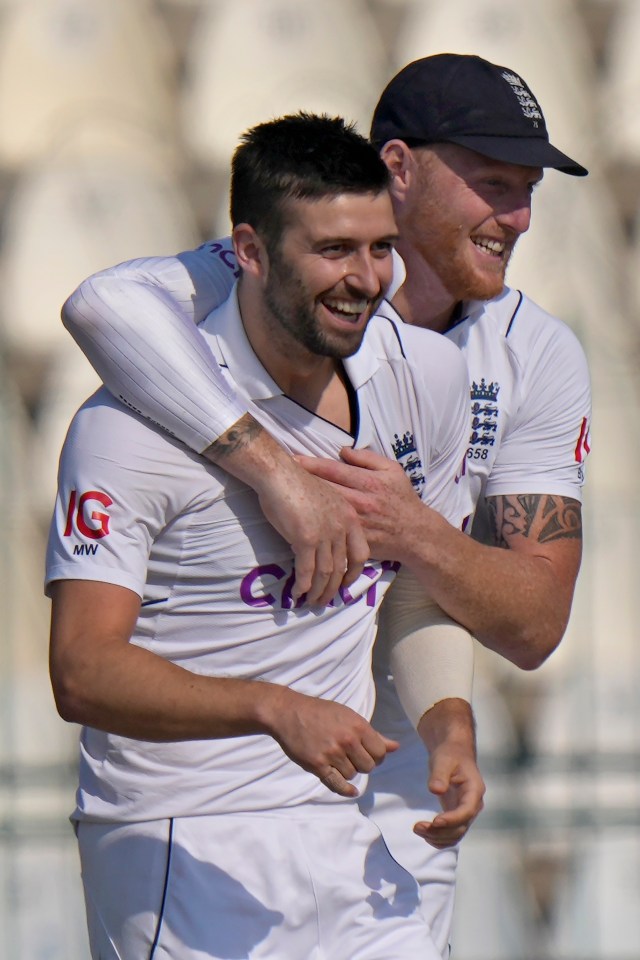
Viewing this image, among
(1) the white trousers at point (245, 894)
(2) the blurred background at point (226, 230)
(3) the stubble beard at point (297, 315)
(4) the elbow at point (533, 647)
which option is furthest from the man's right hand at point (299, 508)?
(2) the blurred background at point (226, 230)

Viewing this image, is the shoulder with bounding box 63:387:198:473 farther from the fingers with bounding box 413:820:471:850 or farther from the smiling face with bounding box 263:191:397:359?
the fingers with bounding box 413:820:471:850

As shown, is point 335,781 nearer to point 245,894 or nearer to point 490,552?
point 245,894

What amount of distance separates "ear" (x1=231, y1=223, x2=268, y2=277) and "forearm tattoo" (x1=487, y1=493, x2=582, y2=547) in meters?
0.78

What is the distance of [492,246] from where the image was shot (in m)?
2.61

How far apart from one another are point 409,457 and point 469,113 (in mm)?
640

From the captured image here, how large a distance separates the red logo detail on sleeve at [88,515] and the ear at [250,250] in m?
0.37

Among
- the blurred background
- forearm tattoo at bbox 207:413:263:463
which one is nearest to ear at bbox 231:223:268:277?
forearm tattoo at bbox 207:413:263:463

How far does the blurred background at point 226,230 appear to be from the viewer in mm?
4184

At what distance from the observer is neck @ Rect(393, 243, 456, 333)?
2.61m

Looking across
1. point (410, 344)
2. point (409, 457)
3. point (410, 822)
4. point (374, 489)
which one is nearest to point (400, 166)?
point (410, 344)

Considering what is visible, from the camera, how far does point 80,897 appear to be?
407 centimetres

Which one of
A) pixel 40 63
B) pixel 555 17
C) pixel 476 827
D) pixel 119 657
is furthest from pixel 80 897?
pixel 555 17

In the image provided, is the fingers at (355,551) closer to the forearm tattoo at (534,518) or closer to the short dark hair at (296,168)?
the short dark hair at (296,168)

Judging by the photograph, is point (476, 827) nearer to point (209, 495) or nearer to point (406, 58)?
point (209, 495)
